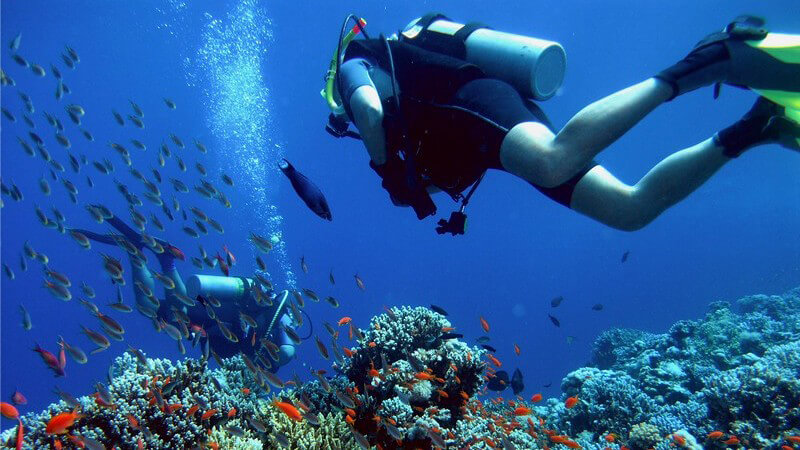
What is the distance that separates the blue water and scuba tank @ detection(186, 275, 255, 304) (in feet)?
12.4

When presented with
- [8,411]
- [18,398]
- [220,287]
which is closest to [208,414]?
[8,411]

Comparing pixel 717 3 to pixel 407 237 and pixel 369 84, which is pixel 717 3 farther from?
pixel 407 237

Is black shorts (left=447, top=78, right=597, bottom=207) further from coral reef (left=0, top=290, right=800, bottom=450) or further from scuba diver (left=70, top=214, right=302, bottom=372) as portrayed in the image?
scuba diver (left=70, top=214, right=302, bottom=372)

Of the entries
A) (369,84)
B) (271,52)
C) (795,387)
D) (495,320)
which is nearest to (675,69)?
(369,84)

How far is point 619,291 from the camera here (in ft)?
394

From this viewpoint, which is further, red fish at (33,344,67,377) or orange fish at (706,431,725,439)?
orange fish at (706,431,725,439)

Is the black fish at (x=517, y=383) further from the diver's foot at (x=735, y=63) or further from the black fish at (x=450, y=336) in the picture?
the diver's foot at (x=735, y=63)

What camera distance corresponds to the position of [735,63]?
2.49m

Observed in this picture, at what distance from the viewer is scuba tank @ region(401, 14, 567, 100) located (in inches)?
149

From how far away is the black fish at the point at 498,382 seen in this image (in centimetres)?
731

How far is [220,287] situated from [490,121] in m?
10.2

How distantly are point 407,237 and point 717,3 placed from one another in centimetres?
7780

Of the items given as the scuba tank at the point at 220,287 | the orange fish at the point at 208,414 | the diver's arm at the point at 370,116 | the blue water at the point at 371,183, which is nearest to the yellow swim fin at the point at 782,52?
the diver's arm at the point at 370,116

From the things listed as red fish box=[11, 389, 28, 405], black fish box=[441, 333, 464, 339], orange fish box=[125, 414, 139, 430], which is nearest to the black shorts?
black fish box=[441, 333, 464, 339]
